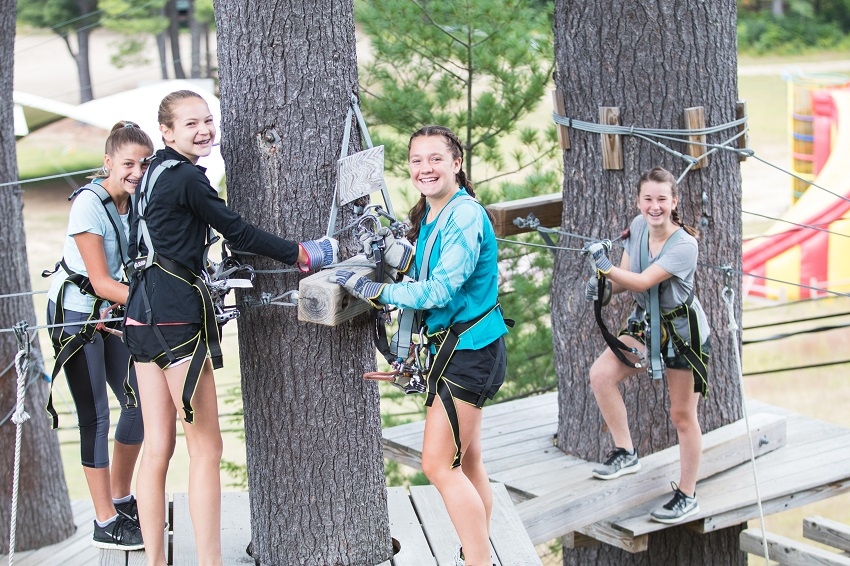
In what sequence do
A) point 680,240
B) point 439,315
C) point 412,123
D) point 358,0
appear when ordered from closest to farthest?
point 439,315
point 680,240
point 412,123
point 358,0

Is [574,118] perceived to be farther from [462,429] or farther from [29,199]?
[29,199]

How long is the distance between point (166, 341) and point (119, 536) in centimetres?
82

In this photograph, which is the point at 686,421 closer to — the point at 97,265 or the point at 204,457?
the point at 204,457

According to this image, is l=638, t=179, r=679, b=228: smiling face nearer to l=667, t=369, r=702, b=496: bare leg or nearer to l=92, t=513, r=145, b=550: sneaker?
l=667, t=369, r=702, b=496: bare leg

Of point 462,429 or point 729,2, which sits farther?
point 729,2

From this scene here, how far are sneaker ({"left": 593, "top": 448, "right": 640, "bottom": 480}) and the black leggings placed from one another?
1828 mm

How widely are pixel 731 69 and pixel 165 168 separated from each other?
268 cm

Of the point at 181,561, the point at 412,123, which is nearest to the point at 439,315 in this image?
the point at 181,561

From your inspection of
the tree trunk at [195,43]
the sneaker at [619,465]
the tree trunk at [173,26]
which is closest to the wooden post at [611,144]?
the sneaker at [619,465]

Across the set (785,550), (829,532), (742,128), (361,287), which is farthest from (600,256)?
(829,532)

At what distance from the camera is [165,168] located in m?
2.76

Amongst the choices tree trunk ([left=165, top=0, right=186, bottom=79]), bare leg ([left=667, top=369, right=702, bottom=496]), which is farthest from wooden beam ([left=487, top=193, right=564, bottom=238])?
tree trunk ([left=165, top=0, right=186, bottom=79])

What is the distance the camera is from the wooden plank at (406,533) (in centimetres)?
323

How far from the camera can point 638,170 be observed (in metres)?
4.42
